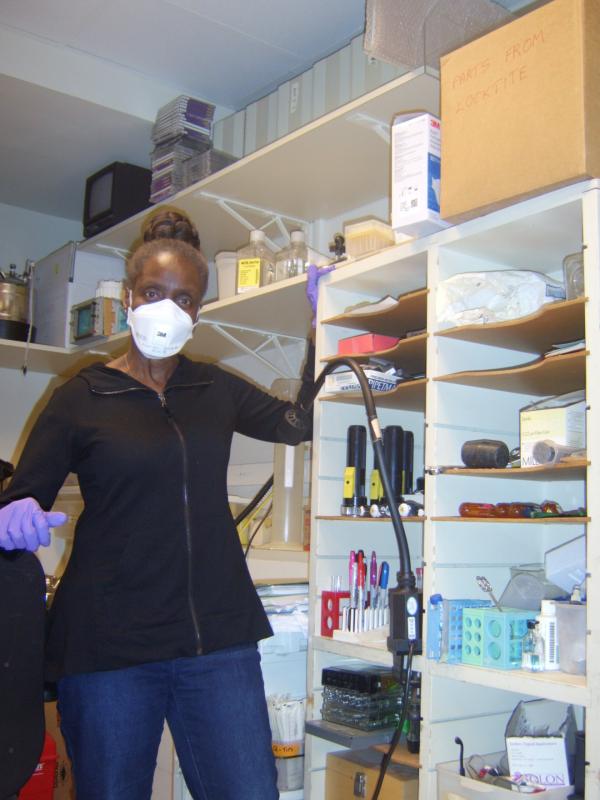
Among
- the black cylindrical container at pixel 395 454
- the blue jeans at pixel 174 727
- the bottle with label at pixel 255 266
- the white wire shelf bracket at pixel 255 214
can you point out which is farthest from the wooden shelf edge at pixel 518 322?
the white wire shelf bracket at pixel 255 214

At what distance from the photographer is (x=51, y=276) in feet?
11.0

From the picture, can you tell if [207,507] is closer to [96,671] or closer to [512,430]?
[96,671]

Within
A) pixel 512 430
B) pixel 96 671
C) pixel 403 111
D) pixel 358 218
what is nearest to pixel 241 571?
pixel 96 671

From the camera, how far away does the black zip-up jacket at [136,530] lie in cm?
136

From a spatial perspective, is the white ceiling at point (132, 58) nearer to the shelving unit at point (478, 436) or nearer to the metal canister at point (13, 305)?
the metal canister at point (13, 305)

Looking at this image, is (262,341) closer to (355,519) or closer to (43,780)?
(355,519)

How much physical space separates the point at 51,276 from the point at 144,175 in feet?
2.08

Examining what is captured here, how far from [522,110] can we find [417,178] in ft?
0.91

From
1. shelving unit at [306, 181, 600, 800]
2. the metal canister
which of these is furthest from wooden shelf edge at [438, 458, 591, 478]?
the metal canister

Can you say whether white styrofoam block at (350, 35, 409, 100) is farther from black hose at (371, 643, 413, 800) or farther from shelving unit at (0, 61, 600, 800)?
black hose at (371, 643, 413, 800)

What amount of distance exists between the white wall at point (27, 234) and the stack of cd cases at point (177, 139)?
119cm

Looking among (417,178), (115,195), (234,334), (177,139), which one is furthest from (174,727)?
(115,195)

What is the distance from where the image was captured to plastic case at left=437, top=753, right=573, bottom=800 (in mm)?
1319

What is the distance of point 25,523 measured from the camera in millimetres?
1270
